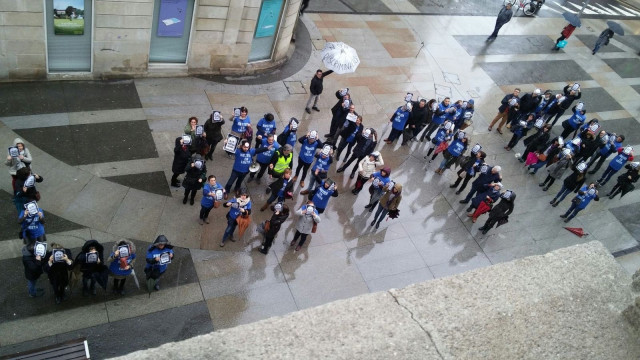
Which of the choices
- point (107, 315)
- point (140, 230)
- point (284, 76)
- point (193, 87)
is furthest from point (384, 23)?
point (107, 315)

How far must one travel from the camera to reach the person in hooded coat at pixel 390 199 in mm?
12953

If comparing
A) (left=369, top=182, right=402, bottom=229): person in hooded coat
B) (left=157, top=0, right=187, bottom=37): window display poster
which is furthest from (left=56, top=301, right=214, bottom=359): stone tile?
(left=157, top=0, right=187, bottom=37): window display poster

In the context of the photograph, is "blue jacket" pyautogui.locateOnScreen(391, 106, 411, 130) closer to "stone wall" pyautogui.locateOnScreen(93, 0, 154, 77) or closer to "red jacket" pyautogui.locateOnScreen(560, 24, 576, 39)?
"stone wall" pyautogui.locateOnScreen(93, 0, 154, 77)

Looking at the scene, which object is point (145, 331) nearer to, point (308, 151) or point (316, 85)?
point (308, 151)

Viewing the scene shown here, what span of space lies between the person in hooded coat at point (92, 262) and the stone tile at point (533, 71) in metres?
16.8

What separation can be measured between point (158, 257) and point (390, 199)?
556 cm

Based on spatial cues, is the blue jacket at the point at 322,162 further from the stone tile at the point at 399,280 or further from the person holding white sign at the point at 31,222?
the person holding white sign at the point at 31,222

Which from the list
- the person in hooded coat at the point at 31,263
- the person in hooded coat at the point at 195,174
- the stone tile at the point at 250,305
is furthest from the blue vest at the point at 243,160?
the person in hooded coat at the point at 31,263

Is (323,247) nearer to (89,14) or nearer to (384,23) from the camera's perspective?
(89,14)

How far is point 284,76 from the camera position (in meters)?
18.6

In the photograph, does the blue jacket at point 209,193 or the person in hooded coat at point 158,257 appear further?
the blue jacket at point 209,193

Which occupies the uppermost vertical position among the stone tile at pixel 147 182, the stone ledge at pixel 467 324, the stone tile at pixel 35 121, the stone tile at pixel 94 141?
the stone ledge at pixel 467 324

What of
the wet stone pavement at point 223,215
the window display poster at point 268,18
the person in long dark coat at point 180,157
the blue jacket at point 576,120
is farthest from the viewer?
the blue jacket at point 576,120

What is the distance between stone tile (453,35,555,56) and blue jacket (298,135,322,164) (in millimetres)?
12098
